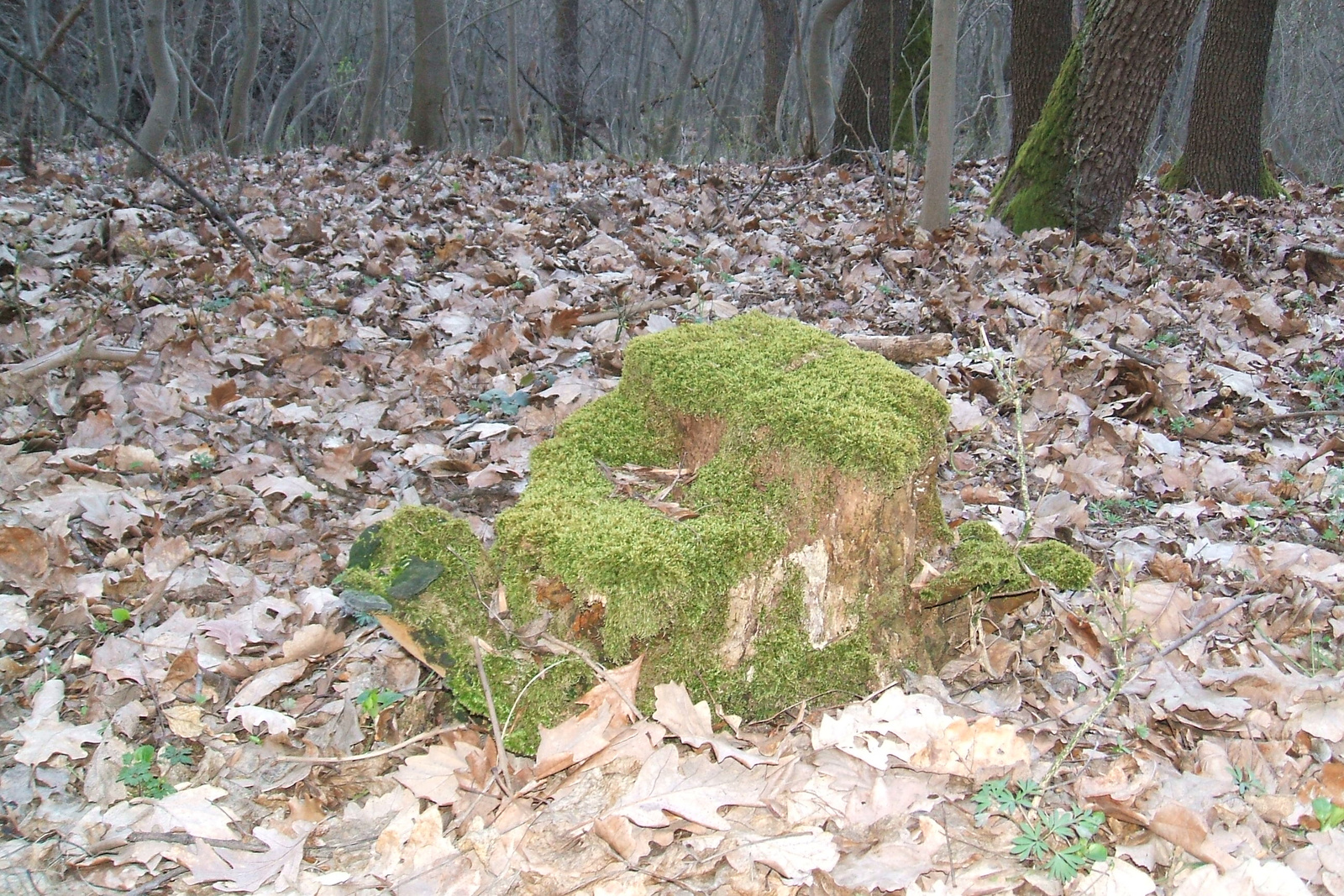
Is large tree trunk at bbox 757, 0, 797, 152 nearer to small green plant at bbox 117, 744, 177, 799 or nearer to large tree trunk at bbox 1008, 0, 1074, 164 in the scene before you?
large tree trunk at bbox 1008, 0, 1074, 164

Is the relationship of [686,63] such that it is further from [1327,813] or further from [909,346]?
[1327,813]

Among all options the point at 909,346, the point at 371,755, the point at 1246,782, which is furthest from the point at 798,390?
the point at 909,346

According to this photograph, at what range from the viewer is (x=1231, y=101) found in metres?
8.44

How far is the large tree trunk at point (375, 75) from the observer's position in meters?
11.6

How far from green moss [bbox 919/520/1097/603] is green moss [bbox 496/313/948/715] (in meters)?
0.31

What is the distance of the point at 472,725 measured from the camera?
2.45 metres

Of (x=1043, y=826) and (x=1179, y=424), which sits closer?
(x=1043, y=826)

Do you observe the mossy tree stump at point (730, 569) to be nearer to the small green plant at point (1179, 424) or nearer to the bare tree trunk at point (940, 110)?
the small green plant at point (1179, 424)

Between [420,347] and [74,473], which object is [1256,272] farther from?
[74,473]

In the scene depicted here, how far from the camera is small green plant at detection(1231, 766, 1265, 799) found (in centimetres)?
195

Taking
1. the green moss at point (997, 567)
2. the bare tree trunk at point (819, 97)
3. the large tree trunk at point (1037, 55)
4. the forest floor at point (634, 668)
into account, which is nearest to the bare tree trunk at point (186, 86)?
the forest floor at point (634, 668)

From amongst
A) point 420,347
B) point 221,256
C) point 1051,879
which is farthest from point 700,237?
point 1051,879

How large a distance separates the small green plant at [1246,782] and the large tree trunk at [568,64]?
12.5 meters

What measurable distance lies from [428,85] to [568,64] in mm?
2570
